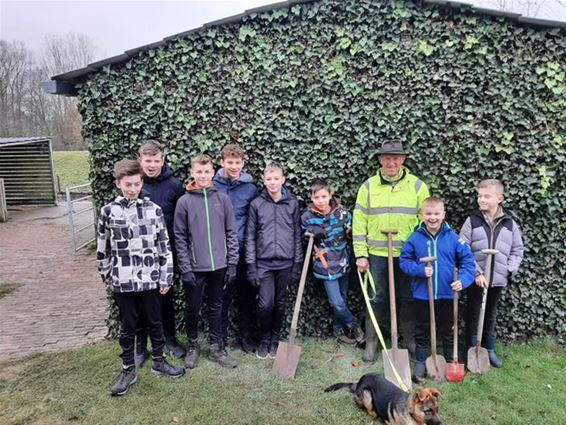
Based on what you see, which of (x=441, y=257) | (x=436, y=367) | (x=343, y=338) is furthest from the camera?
(x=343, y=338)

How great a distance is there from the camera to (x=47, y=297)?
22.9 feet

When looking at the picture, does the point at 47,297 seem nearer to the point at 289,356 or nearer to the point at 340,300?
the point at 289,356

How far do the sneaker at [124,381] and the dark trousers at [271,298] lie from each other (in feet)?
4.07

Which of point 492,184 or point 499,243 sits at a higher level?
point 492,184

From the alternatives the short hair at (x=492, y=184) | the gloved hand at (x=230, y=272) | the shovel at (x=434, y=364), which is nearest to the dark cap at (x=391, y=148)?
the short hair at (x=492, y=184)

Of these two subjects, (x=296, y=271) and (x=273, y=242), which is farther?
(x=296, y=271)

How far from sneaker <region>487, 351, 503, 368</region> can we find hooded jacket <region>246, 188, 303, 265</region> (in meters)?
2.10

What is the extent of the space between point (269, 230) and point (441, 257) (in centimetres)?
155

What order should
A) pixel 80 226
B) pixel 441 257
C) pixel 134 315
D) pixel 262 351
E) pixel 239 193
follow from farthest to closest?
pixel 80 226
pixel 262 351
pixel 239 193
pixel 441 257
pixel 134 315

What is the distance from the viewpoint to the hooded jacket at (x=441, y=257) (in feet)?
12.6

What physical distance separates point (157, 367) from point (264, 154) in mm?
2262

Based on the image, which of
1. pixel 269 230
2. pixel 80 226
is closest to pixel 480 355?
pixel 269 230

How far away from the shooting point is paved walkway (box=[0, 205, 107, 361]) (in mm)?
5207

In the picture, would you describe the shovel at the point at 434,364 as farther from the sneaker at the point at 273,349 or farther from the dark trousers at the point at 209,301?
the dark trousers at the point at 209,301
